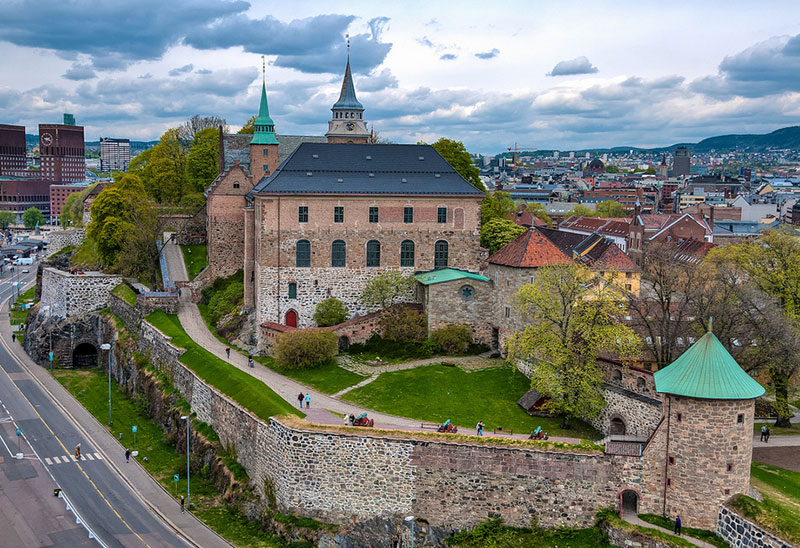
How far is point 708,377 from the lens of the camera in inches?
1368

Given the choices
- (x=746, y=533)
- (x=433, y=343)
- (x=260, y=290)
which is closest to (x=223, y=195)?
(x=260, y=290)

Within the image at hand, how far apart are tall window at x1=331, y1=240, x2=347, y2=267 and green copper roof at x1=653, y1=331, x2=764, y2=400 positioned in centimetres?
2965

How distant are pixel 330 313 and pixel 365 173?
1147cm

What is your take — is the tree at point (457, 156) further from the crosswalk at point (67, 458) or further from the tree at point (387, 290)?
the crosswalk at point (67, 458)

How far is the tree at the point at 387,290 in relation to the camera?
5916 cm

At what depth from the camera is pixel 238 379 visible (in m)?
48.9

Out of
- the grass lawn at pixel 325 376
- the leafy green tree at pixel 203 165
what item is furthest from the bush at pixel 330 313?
the leafy green tree at pixel 203 165

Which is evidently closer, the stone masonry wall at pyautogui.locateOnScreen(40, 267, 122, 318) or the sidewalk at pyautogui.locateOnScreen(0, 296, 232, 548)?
the sidewalk at pyautogui.locateOnScreen(0, 296, 232, 548)

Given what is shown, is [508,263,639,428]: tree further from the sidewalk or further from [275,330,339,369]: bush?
the sidewalk

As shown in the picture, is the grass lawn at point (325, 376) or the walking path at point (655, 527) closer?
the walking path at point (655, 527)

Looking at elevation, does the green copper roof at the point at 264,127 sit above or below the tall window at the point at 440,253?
above

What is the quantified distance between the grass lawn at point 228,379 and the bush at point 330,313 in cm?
792

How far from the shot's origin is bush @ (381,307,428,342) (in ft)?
184

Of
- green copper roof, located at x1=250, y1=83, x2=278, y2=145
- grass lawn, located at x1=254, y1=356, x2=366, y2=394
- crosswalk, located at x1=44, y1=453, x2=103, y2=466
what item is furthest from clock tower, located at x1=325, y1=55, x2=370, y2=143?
crosswalk, located at x1=44, y1=453, x2=103, y2=466
